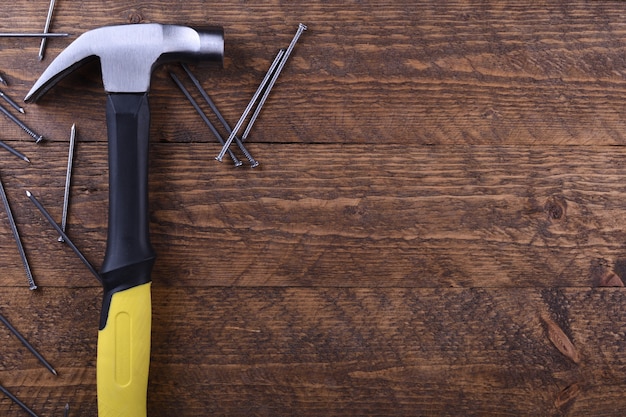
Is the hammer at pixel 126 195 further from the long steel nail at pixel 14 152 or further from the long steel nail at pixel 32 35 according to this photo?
the long steel nail at pixel 14 152

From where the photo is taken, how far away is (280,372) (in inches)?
47.8

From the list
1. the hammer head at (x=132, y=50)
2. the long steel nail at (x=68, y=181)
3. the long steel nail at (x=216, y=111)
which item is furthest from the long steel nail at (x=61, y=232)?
the long steel nail at (x=216, y=111)

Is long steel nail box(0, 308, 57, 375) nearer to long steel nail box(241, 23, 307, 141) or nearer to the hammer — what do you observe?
the hammer

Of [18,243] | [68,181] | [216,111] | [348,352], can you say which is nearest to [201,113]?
[216,111]

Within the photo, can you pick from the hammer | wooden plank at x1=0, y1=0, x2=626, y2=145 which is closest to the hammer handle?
the hammer

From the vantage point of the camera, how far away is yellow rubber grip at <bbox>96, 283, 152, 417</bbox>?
43.1 inches

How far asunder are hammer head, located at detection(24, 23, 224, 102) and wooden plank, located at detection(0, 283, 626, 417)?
0.39 m

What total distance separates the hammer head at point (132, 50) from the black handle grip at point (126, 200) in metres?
0.03

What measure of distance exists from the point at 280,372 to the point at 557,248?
0.58 m

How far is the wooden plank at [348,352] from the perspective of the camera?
1.19m

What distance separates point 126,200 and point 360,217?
16.8 inches

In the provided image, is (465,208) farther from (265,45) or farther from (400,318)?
(265,45)


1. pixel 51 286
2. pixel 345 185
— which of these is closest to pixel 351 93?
pixel 345 185

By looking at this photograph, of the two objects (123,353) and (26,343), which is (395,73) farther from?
(26,343)
